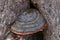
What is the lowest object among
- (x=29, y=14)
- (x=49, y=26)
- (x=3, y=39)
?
(x=3, y=39)

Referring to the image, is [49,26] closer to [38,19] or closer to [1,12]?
[38,19]

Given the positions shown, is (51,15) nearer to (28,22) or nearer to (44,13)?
(44,13)

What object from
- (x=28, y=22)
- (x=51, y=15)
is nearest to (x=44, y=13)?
(x=51, y=15)

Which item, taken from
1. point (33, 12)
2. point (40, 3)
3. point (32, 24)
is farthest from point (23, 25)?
point (40, 3)

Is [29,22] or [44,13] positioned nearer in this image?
[29,22]
